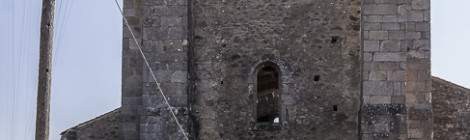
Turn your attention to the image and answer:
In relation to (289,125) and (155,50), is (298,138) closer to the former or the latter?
(289,125)

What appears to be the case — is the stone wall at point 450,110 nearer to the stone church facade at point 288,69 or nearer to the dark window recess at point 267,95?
the stone church facade at point 288,69

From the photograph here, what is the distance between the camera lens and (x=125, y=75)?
21.1 m

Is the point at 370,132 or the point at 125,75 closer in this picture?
the point at 370,132

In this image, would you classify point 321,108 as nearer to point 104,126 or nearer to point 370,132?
point 370,132

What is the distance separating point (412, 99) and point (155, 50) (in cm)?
482

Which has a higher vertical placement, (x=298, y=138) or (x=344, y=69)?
(x=344, y=69)

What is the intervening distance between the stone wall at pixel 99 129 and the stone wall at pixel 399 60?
510 cm

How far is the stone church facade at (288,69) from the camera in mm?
19516

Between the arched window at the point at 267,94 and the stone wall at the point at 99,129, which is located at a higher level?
the arched window at the point at 267,94

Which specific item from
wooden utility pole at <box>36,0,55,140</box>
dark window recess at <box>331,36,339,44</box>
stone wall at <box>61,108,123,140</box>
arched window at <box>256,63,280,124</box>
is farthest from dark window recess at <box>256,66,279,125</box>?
wooden utility pole at <box>36,0,55,140</box>

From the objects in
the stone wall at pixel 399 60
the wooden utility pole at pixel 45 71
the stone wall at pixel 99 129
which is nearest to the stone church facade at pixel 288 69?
the stone wall at pixel 399 60

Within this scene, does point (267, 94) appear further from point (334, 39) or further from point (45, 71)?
point (45, 71)

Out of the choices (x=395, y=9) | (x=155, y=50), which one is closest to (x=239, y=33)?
(x=155, y=50)

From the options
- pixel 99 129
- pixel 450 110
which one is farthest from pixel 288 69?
pixel 99 129
